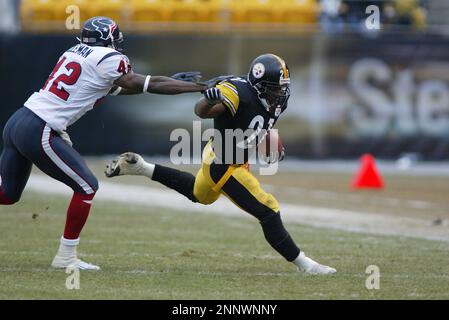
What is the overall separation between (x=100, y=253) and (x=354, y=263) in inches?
84.1

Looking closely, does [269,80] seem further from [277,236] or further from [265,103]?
[277,236]

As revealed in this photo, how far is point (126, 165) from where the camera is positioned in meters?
7.46

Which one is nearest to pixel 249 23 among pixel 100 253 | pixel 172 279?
pixel 100 253

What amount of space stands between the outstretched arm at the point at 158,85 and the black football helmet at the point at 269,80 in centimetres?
42

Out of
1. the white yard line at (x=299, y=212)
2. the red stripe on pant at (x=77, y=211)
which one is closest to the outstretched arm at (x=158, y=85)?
the red stripe on pant at (x=77, y=211)

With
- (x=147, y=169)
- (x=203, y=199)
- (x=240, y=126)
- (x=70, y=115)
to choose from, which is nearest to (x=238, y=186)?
(x=240, y=126)

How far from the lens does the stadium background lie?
17156mm

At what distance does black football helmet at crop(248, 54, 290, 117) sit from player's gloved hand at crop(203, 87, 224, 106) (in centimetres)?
54

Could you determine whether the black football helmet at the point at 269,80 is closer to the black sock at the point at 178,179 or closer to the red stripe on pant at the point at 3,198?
the black sock at the point at 178,179

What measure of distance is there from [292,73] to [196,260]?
1038 centimetres

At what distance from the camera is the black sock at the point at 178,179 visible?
7.27 meters

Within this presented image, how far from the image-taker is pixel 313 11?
18562mm

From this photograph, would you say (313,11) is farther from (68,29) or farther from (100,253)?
Result: (100,253)

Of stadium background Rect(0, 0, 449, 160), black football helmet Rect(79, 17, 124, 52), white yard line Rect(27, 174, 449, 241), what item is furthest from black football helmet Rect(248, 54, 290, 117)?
stadium background Rect(0, 0, 449, 160)
